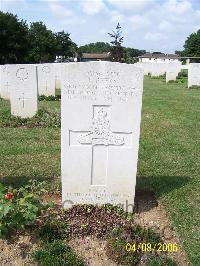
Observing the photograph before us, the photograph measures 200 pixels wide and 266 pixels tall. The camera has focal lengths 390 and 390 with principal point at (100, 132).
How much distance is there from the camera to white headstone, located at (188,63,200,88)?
23641mm

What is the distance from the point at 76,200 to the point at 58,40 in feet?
261

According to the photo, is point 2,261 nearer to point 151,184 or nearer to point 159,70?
point 151,184

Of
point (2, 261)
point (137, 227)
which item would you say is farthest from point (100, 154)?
point (2, 261)

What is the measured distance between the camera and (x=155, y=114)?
527 inches

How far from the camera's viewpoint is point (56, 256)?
4.21 m

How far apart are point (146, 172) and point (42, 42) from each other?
6846 cm

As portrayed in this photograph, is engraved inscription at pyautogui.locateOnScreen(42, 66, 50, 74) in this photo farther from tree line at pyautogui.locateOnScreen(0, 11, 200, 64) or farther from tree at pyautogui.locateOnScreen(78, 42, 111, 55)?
tree at pyautogui.locateOnScreen(78, 42, 111, 55)

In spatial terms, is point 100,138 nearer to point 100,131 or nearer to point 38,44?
point 100,131

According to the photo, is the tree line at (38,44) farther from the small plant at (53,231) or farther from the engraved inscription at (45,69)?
the small plant at (53,231)

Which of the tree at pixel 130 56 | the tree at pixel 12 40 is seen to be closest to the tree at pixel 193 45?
the tree at pixel 130 56

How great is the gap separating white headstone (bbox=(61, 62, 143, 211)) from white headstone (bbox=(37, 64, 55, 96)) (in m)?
12.0

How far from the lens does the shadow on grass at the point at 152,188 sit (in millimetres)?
5684
